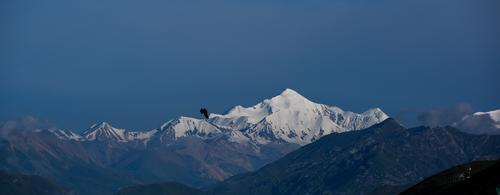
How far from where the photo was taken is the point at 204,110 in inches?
5901
